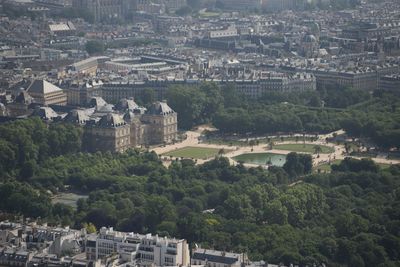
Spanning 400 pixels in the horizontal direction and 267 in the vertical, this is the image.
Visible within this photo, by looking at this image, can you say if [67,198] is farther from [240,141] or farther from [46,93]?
[46,93]

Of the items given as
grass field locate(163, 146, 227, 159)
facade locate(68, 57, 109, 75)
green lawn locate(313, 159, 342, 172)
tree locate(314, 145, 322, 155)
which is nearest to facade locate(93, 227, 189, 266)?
green lawn locate(313, 159, 342, 172)

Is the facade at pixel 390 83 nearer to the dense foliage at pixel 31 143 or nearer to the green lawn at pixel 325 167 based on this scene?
the green lawn at pixel 325 167

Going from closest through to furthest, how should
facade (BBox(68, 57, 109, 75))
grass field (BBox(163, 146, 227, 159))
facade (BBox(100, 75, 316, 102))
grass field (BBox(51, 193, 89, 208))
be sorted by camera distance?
grass field (BBox(51, 193, 89, 208)) < grass field (BBox(163, 146, 227, 159)) < facade (BBox(100, 75, 316, 102)) < facade (BBox(68, 57, 109, 75))

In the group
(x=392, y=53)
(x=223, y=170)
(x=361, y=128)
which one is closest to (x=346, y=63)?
(x=392, y=53)

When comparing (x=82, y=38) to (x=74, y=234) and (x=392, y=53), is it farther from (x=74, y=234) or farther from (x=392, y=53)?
(x=74, y=234)

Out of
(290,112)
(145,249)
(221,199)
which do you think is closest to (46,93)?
(290,112)

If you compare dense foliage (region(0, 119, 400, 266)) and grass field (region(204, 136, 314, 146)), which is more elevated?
dense foliage (region(0, 119, 400, 266))

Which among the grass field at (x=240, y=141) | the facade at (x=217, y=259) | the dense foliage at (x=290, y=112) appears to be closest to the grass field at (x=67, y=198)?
the facade at (x=217, y=259)

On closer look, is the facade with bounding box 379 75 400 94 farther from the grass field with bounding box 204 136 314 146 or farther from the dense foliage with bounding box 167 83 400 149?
the grass field with bounding box 204 136 314 146
